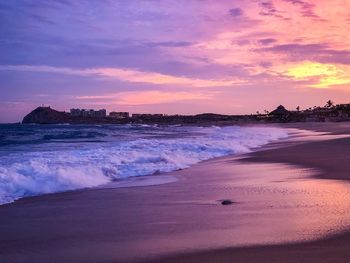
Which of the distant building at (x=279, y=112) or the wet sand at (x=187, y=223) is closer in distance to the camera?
the wet sand at (x=187, y=223)

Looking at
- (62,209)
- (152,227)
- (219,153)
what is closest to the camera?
(152,227)

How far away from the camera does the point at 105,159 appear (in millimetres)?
16391

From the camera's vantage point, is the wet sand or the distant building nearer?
the wet sand

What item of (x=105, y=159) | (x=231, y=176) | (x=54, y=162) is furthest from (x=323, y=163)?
(x=54, y=162)

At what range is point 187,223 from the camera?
7.14 metres

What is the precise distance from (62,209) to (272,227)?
383 cm

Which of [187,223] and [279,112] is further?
[279,112]

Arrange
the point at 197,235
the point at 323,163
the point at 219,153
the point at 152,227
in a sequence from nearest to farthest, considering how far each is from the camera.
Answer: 1. the point at 197,235
2. the point at 152,227
3. the point at 323,163
4. the point at 219,153

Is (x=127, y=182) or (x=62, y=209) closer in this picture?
(x=62, y=209)

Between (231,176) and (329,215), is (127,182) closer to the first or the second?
(231,176)

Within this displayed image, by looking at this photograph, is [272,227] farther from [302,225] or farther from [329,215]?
[329,215]

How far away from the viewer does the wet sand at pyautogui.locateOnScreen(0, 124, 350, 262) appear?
5609mm

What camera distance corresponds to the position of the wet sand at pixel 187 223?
561 cm

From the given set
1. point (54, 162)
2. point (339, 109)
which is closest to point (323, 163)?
point (54, 162)
